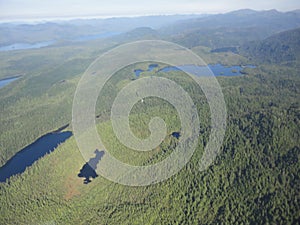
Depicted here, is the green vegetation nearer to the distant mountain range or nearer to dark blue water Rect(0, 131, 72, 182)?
dark blue water Rect(0, 131, 72, 182)

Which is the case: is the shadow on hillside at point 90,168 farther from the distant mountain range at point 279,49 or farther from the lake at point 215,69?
the distant mountain range at point 279,49

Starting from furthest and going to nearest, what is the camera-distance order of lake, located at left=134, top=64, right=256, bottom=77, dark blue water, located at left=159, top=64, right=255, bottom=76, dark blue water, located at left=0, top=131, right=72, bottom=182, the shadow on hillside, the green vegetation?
lake, located at left=134, top=64, right=256, bottom=77, dark blue water, located at left=159, top=64, right=255, bottom=76, dark blue water, located at left=0, top=131, right=72, bottom=182, the shadow on hillside, the green vegetation

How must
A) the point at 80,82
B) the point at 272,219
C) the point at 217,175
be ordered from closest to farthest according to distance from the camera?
the point at 272,219 < the point at 217,175 < the point at 80,82

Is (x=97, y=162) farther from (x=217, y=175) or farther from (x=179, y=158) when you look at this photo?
(x=217, y=175)

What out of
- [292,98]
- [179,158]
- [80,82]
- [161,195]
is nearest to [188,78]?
[292,98]

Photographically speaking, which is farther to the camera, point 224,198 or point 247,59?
point 247,59

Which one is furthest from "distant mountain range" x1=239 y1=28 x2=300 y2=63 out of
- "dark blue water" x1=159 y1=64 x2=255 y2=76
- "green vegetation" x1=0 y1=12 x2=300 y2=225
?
"green vegetation" x1=0 y1=12 x2=300 y2=225

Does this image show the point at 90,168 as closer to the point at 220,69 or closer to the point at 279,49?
the point at 220,69

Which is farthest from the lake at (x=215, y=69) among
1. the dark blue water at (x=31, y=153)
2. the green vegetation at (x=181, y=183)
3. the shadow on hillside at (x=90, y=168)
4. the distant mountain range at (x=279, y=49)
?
the shadow on hillside at (x=90, y=168)
